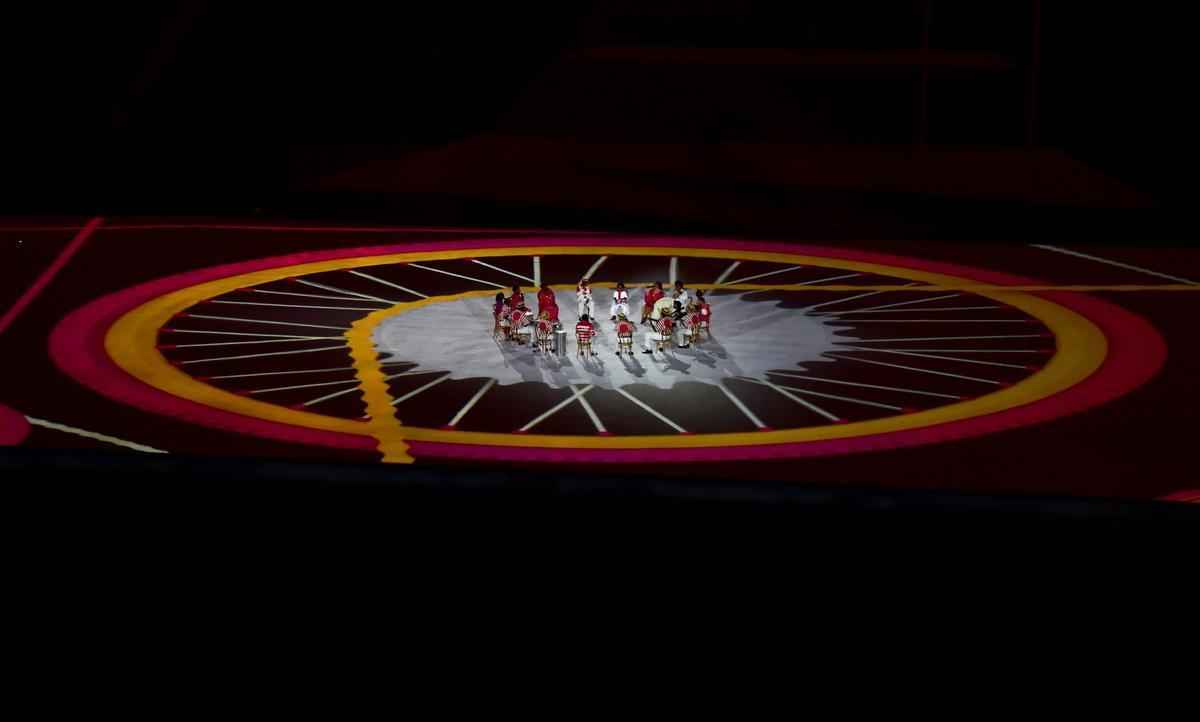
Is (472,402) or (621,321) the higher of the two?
(621,321)

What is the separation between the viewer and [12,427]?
217 inches

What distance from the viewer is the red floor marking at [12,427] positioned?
536 centimetres

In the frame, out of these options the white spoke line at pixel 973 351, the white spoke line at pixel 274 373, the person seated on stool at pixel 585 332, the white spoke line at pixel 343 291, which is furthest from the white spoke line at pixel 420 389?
the white spoke line at pixel 973 351

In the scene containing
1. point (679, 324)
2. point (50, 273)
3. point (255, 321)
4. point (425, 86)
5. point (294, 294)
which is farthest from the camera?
point (425, 86)

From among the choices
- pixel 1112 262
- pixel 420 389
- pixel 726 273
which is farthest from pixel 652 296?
pixel 1112 262

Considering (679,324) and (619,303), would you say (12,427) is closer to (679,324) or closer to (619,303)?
(619,303)

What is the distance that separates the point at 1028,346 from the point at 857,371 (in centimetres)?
111

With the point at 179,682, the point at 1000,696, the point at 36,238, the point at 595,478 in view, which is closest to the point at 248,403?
the point at 179,682

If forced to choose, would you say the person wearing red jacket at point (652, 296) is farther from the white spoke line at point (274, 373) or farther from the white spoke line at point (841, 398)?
the white spoke line at point (274, 373)

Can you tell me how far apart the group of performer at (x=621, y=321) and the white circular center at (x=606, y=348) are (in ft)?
0.21

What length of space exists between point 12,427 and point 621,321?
2852 mm

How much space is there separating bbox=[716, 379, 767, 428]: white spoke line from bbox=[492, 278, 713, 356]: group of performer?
649 millimetres

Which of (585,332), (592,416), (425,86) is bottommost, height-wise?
(592,416)

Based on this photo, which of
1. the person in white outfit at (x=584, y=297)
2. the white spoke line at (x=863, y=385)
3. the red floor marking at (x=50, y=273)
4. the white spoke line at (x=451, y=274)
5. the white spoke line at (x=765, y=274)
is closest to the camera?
the white spoke line at (x=863, y=385)
